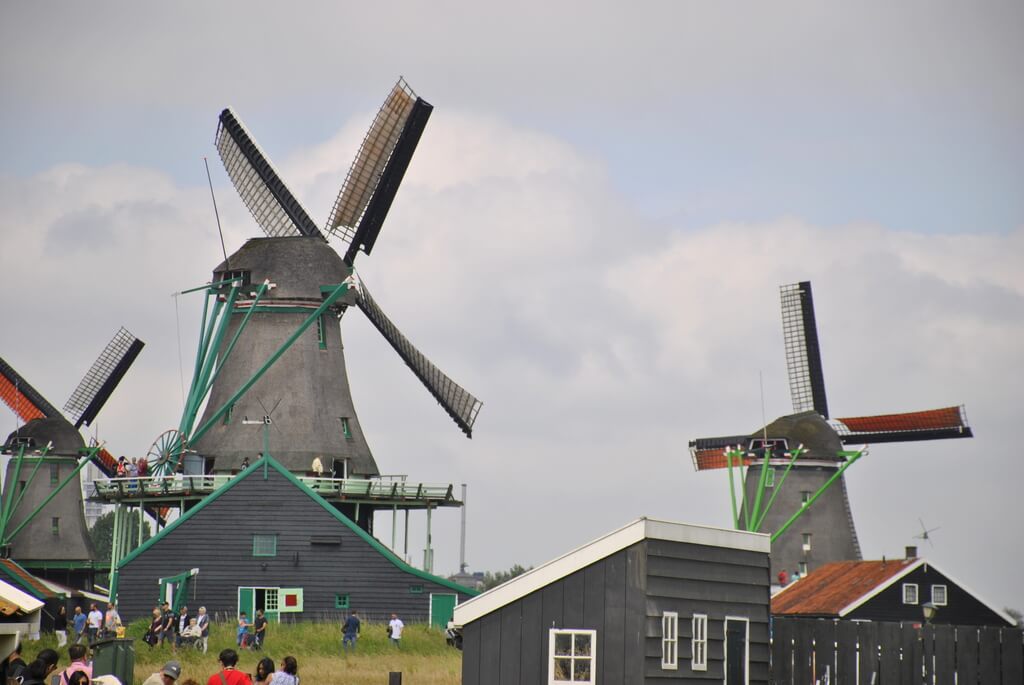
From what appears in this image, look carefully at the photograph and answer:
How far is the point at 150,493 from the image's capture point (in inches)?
1761

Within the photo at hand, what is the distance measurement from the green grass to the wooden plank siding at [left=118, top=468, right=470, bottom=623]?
117 centimetres

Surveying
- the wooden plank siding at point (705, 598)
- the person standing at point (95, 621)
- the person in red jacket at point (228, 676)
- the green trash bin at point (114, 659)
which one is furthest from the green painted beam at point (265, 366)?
the person in red jacket at point (228, 676)

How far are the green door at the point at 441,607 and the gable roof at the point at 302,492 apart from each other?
0.32 meters

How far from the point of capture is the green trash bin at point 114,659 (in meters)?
19.5

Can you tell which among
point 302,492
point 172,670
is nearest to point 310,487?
point 302,492

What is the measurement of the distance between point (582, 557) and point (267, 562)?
20279 millimetres

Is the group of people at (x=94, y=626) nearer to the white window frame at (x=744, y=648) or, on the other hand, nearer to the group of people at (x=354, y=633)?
the group of people at (x=354, y=633)

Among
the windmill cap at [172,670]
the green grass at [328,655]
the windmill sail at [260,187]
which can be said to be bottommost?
the green grass at [328,655]

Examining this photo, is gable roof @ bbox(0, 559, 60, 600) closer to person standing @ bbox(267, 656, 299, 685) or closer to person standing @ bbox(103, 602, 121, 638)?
person standing @ bbox(103, 602, 121, 638)

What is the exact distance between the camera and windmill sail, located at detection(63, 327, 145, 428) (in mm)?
57875

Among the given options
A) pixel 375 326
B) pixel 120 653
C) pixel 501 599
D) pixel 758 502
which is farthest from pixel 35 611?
pixel 758 502

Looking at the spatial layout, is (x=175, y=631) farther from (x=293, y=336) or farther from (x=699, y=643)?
(x=699, y=643)

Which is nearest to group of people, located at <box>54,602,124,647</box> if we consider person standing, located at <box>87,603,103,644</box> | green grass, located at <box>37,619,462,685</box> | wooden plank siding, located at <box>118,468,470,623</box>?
person standing, located at <box>87,603,103,644</box>

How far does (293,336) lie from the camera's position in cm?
4684
